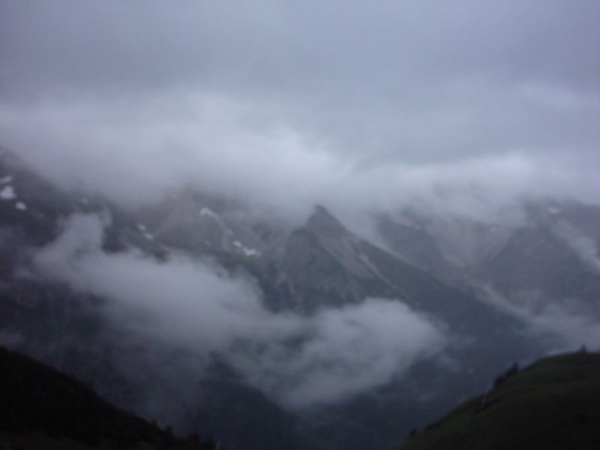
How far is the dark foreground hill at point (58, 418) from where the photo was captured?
104938 millimetres

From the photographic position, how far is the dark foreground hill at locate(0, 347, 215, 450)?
105 meters

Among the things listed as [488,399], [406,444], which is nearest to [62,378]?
[406,444]

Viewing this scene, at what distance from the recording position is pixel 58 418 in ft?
378

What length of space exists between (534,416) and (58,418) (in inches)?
2768

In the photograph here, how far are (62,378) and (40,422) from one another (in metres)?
31.4

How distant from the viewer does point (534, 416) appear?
85.4 m

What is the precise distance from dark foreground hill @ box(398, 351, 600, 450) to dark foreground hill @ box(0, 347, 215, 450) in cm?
4341

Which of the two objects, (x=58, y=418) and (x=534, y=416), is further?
(x=58, y=418)

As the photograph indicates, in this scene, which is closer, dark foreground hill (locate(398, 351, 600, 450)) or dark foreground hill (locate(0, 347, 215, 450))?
dark foreground hill (locate(398, 351, 600, 450))

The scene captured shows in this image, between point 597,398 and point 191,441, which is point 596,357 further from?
point 191,441

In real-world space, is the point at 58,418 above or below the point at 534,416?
below

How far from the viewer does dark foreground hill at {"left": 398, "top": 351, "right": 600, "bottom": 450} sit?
76312 millimetres

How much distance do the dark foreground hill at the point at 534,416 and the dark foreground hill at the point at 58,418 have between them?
43413mm

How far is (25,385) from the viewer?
12225 centimetres
